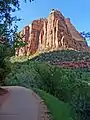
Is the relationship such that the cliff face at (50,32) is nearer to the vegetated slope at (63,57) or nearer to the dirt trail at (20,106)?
the vegetated slope at (63,57)

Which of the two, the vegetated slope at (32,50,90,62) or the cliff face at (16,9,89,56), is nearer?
the vegetated slope at (32,50,90,62)

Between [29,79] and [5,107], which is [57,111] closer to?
[5,107]

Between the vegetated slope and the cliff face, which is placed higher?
the cliff face

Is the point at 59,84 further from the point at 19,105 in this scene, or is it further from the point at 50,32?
the point at 50,32

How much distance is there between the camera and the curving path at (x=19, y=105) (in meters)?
10.0

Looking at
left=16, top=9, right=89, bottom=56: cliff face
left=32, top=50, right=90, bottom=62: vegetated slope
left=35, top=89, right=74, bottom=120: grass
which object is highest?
left=16, top=9, right=89, bottom=56: cliff face

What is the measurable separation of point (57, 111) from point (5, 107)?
162cm

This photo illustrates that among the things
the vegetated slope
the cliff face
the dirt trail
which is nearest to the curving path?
the dirt trail

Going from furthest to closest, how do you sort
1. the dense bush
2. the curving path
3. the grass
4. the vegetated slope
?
1. the vegetated slope
2. the dense bush
3. the grass
4. the curving path

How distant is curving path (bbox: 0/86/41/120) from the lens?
10.0 metres

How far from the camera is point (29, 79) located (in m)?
17.7

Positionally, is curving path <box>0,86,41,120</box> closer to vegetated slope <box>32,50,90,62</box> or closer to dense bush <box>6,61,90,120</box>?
dense bush <box>6,61,90,120</box>

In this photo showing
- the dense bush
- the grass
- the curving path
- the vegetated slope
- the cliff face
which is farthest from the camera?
the cliff face

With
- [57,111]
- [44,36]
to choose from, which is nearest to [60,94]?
[57,111]
